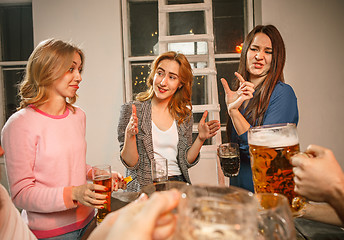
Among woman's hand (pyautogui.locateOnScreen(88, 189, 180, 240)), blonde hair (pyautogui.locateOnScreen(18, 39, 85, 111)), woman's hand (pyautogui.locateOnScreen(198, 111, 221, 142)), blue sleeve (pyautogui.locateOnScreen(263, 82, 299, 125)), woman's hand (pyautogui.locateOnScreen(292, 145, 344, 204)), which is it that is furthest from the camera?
woman's hand (pyautogui.locateOnScreen(198, 111, 221, 142))

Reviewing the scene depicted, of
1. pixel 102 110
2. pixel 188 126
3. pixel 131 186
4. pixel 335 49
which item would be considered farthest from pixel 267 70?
pixel 102 110

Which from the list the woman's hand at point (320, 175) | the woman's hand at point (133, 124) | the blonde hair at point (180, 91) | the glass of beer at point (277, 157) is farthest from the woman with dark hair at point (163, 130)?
the woman's hand at point (320, 175)

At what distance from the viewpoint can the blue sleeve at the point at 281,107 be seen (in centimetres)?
161

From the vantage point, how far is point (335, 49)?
9.46 feet

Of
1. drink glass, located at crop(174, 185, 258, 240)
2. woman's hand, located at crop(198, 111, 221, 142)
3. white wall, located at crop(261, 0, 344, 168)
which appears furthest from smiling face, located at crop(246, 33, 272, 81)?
drink glass, located at crop(174, 185, 258, 240)

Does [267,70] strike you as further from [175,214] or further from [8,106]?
[8,106]

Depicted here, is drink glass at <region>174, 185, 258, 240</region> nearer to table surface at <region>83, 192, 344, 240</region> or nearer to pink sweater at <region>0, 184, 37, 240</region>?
table surface at <region>83, 192, 344, 240</region>

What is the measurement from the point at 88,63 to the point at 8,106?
137cm

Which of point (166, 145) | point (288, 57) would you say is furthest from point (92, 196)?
point (288, 57)

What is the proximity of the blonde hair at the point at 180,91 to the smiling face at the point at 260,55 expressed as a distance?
61cm

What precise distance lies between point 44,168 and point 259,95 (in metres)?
1.48

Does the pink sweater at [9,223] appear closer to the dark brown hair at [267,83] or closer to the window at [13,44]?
the dark brown hair at [267,83]

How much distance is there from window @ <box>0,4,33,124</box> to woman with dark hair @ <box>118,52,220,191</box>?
2003 mm

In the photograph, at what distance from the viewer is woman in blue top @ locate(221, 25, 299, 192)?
1.62 meters
